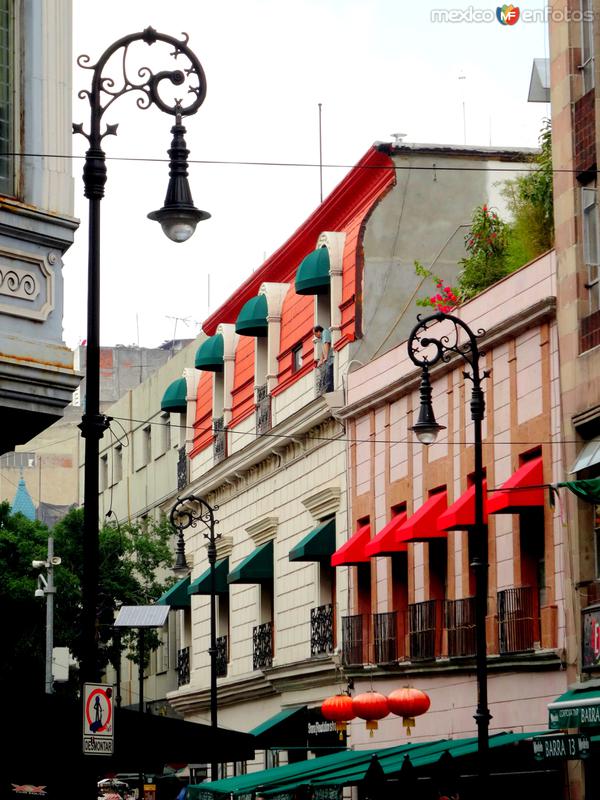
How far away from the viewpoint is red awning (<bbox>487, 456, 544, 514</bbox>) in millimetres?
26438

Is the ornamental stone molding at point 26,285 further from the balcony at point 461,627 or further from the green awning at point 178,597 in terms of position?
the green awning at point 178,597

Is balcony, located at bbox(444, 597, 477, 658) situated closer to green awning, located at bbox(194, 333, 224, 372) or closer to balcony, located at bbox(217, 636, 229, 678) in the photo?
balcony, located at bbox(217, 636, 229, 678)

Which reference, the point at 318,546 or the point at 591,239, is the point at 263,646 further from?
the point at 591,239

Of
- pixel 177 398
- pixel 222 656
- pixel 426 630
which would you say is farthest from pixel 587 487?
pixel 177 398

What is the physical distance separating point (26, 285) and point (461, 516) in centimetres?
1448

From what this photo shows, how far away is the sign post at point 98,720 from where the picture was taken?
15.3 meters

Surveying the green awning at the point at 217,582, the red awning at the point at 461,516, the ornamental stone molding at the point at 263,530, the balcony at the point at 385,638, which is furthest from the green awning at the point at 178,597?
the red awning at the point at 461,516

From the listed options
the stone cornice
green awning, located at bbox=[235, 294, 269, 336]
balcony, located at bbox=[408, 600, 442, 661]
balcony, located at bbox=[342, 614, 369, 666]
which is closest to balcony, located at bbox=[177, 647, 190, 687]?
green awning, located at bbox=[235, 294, 269, 336]

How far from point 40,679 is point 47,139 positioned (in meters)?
38.7

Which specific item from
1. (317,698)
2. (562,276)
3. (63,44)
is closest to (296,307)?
(317,698)

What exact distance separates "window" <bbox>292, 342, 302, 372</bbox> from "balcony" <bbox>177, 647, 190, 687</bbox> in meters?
11.9

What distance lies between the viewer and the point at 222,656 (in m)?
44.5

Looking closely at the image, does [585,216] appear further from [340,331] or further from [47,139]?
[47,139]

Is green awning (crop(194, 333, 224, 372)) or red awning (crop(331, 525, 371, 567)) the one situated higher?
green awning (crop(194, 333, 224, 372))
